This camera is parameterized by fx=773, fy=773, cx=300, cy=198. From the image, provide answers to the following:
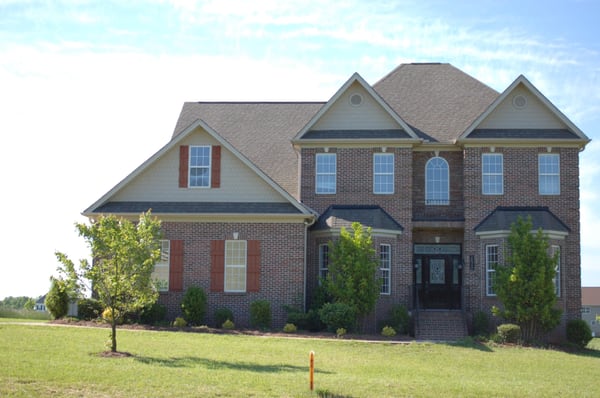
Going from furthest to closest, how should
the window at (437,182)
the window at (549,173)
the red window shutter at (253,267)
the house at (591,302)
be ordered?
the house at (591,302)
the window at (437,182)
the window at (549,173)
the red window shutter at (253,267)

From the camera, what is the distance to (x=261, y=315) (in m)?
27.8

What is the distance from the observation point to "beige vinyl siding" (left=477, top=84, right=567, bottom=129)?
30.0 m

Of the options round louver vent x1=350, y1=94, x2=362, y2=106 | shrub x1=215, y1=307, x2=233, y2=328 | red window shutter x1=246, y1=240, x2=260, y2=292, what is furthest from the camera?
round louver vent x1=350, y1=94, x2=362, y2=106

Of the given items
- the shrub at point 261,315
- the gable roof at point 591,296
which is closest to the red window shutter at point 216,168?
the shrub at point 261,315

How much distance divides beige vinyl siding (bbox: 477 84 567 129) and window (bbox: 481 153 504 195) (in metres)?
1.21

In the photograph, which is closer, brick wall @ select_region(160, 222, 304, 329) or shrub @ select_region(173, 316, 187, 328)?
shrub @ select_region(173, 316, 187, 328)

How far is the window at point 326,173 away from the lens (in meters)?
30.7

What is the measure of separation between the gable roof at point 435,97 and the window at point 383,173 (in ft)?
5.72

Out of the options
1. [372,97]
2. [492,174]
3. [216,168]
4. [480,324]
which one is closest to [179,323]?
[216,168]

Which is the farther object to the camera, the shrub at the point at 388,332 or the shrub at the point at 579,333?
the shrub at the point at 579,333

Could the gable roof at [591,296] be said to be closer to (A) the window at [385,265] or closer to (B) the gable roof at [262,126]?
(B) the gable roof at [262,126]

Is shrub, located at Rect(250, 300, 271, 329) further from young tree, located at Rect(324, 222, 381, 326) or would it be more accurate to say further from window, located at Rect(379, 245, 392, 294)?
window, located at Rect(379, 245, 392, 294)

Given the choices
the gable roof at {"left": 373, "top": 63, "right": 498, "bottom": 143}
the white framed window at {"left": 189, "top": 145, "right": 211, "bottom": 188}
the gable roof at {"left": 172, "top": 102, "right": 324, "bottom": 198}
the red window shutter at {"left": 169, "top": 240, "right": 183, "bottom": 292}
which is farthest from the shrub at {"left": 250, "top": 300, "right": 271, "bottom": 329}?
the gable roof at {"left": 373, "top": 63, "right": 498, "bottom": 143}

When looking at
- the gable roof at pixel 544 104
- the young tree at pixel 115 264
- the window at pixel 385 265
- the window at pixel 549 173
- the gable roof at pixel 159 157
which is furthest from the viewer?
the window at pixel 549 173
